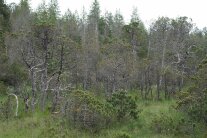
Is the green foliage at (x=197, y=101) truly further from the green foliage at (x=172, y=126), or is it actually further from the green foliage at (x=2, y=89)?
the green foliage at (x=2, y=89)

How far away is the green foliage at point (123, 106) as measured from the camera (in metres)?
18.2

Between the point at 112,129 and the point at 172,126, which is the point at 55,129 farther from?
the point at 172,126

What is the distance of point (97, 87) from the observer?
30.2 meters

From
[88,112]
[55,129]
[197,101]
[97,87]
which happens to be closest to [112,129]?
[88,112]

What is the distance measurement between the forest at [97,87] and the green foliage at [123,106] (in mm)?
55

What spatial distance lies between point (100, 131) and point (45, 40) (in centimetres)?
858

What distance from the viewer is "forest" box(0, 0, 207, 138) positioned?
1709 centimetres

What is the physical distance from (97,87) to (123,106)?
11993 mm

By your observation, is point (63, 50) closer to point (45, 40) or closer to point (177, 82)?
point (45, 40)

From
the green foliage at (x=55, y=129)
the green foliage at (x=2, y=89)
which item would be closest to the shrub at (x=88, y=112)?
the green foliage at (x=55, y=129)

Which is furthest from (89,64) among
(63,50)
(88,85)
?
(63,50)

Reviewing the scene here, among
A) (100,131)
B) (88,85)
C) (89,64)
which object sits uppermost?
(89,64)

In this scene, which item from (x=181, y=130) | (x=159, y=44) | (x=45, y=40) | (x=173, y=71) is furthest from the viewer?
(x=159, y=44)

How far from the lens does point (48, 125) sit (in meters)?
17.2
